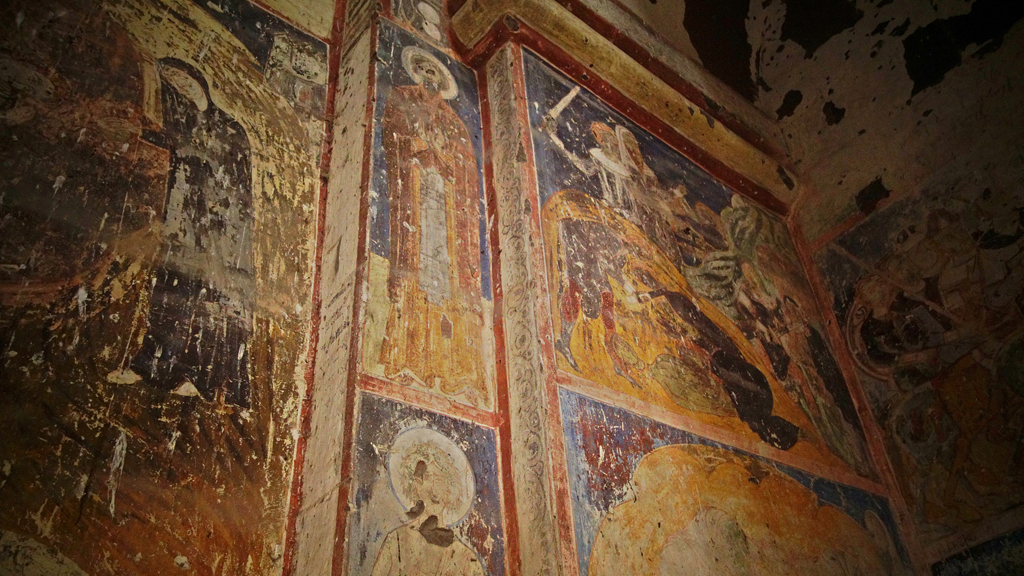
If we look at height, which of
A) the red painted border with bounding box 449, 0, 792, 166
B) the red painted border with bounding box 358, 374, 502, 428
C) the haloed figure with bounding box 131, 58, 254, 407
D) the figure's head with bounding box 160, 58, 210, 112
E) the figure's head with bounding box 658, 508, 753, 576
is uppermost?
the red painted border with bounding box 449, 0, 792, 166

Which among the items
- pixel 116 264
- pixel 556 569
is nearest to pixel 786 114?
pixel 556 569

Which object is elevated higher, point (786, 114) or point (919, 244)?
point (786, 114)

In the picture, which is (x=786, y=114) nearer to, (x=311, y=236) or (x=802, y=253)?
(x=802, y=253)

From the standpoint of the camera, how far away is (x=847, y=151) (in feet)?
18.0

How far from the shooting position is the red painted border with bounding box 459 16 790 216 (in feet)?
13.0

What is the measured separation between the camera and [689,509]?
2.86 meters

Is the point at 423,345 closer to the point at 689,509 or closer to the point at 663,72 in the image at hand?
the point at 689,509

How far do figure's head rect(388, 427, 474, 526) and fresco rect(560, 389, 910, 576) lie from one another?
390 mm

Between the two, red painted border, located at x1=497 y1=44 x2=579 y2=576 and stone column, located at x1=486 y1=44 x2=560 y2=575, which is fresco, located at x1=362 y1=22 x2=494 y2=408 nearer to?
stone column, located at x1=486 y1=44 x2=560 y2=575

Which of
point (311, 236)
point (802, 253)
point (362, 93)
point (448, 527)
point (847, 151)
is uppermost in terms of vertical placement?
point (847, 151)

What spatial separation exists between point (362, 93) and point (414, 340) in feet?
4.30

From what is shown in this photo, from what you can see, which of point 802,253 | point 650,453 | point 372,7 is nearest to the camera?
point 650,453

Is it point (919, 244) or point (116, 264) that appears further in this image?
point (919, 244)

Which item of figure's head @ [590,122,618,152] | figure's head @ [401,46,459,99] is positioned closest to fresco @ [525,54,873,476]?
figure's head @ [590,122,618,152]
